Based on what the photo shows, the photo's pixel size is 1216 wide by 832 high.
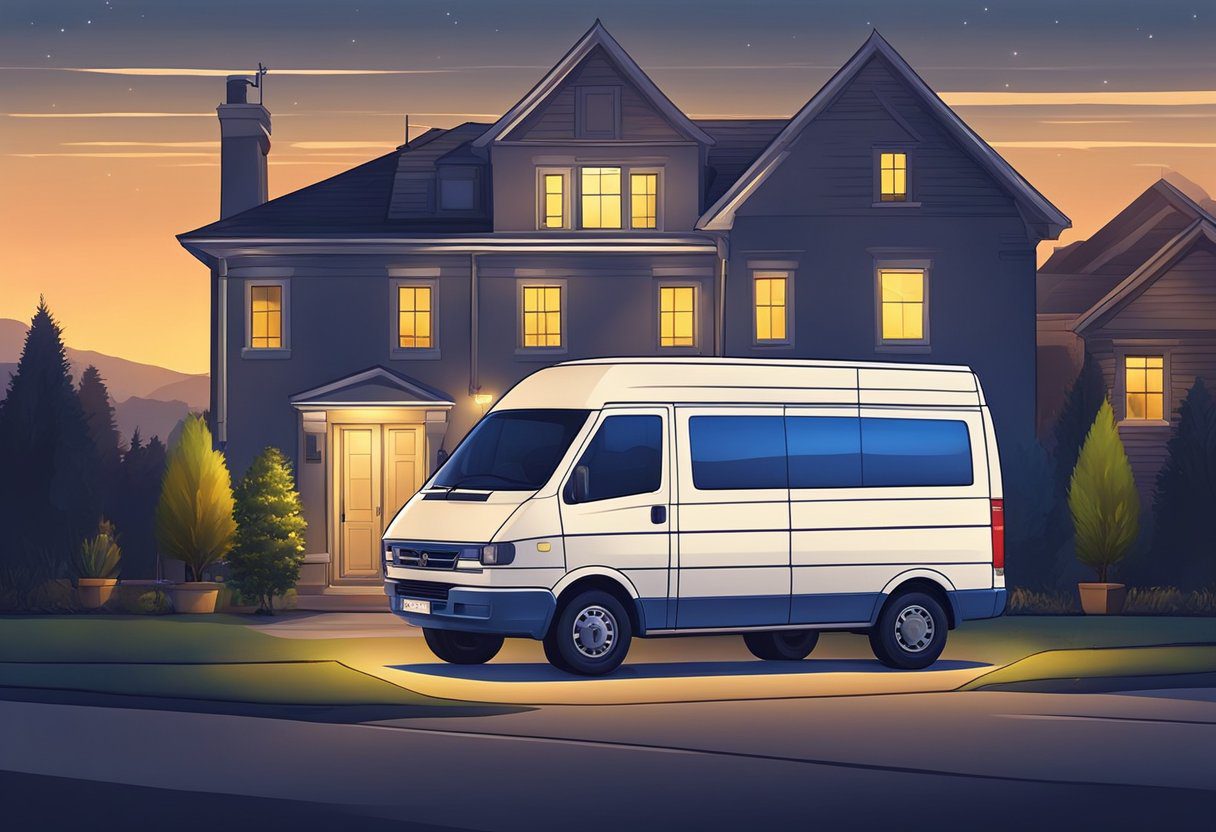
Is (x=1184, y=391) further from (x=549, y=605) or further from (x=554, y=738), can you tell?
(x=554, y=738)

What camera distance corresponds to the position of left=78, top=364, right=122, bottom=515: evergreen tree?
2650 inches

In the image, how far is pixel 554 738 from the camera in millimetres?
13875

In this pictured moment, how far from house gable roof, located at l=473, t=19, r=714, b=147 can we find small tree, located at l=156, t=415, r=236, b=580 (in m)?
8.72

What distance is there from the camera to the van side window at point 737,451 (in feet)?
62.1

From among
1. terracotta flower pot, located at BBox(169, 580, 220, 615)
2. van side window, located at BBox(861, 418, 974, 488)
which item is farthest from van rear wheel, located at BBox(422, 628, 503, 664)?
terracotta flower pot, located at BBox(169, 580, 220, 615)

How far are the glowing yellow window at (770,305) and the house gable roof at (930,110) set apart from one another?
122cm

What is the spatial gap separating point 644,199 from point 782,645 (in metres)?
15.4

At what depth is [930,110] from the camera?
3431 cm

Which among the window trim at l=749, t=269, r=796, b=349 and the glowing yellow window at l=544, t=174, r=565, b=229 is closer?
the window trim at l=749, t=269, r=796, b=349

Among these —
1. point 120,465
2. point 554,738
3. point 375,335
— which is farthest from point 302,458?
point 120,465

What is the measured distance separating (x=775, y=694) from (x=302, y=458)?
18613 mm

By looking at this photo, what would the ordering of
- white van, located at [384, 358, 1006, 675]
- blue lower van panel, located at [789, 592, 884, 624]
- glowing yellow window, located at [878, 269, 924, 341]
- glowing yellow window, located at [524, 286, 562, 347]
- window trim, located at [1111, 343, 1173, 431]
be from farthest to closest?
1. window trim, located at [1111, 343, 1173, 431]
2. glowing yellow window, located at [524, 286, 562, 347]
3. glowing yellow window, located at [878, 269, 924, 341]
4. blue lower van panel, located at [789, 592, 884, 624]
5. white van, located at [384, 358, 1006, 675]

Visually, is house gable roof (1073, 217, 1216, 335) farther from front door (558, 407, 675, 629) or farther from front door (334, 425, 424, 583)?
front door (558, 407, 675, 629)

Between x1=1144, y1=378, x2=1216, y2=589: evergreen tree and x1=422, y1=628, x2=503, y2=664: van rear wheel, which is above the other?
x1=1144, y1=378, x2=1216, y2=589: evergreen tree
